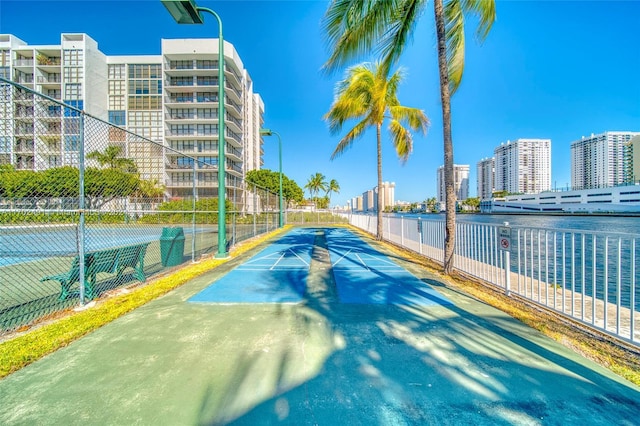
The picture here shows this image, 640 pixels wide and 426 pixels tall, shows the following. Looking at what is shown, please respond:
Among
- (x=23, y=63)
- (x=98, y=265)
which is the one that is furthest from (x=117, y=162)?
(x=23, y=63)

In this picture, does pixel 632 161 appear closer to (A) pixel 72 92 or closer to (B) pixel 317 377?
(B) pixel 317 377

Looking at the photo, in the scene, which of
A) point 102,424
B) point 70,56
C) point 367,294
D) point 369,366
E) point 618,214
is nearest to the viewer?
point 102,424

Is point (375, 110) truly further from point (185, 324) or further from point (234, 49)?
point (234, 49)

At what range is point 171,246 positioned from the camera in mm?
6996

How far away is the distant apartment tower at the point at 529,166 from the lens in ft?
365

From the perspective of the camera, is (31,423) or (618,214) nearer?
(31,423)

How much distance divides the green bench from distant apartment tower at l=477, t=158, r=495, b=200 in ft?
469

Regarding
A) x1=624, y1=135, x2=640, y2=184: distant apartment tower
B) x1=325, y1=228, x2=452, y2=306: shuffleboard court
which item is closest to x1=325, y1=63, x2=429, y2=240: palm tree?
x1=325, y1=228, x2=452, y2=306: shuffleboard court

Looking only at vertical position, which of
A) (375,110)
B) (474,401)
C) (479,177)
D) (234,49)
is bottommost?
(474,401)

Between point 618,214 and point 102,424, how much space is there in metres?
94.1

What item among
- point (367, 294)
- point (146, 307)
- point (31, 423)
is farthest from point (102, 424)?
point (367, 294)

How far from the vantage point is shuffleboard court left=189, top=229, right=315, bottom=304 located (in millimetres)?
4602

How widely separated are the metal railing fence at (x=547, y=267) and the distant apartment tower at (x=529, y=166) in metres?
127

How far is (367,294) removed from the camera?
15.9 ft
